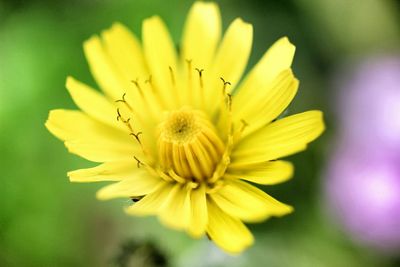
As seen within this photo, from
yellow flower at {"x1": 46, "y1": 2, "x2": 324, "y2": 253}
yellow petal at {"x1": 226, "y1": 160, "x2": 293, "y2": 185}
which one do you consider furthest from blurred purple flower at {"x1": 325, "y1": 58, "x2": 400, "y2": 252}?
yellow petal at {"x1": 226, "y1": 160, "x2": 293, "y2": 185}

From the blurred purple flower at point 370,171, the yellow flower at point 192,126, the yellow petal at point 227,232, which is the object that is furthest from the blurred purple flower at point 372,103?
the yellow petal at point 227,232

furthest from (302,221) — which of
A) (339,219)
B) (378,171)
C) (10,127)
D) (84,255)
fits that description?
(10,127)

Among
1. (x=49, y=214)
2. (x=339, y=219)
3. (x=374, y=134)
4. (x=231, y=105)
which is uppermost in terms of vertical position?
(x=231, y=105)

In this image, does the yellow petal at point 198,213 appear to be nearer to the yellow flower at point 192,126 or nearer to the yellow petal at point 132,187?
the yellow flower at point 192,126

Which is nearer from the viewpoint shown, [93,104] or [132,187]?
[132,187]

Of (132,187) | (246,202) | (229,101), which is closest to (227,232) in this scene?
(246,202)

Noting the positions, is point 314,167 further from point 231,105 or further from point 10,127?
point 10,127

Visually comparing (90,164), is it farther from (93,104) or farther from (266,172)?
(266,172)
